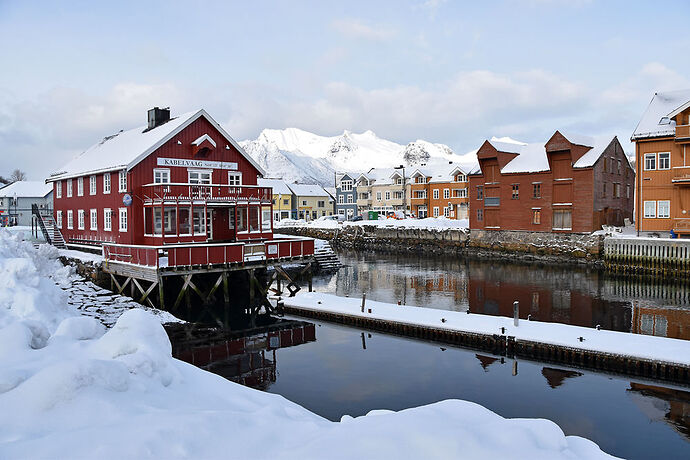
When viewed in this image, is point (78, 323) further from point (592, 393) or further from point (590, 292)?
point (590, 292)

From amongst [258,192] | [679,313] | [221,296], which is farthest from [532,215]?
[221,296]

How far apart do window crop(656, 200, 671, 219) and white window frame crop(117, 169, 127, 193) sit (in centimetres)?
4365

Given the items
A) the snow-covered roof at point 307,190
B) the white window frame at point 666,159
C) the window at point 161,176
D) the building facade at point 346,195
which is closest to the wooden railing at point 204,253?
the window at point 161,176

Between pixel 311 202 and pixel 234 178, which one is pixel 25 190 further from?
pixel 234 178

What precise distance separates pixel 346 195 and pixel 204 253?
251 feet

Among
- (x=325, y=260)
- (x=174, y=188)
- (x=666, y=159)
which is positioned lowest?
(x=325, y=260)

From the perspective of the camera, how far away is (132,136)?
4009cm

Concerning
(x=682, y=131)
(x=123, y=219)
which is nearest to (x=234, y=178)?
(x=123, y=219)

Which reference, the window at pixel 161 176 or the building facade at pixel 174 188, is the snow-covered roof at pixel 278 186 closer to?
the building facade at pixel 174 188

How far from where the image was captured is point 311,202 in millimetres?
107500

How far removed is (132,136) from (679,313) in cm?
3896

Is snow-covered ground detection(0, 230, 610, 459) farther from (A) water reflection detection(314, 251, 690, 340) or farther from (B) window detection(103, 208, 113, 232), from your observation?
(B) window detection(103, 208, 113, 232)

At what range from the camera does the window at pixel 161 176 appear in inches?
1312

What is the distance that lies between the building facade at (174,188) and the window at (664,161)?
34.5 m
